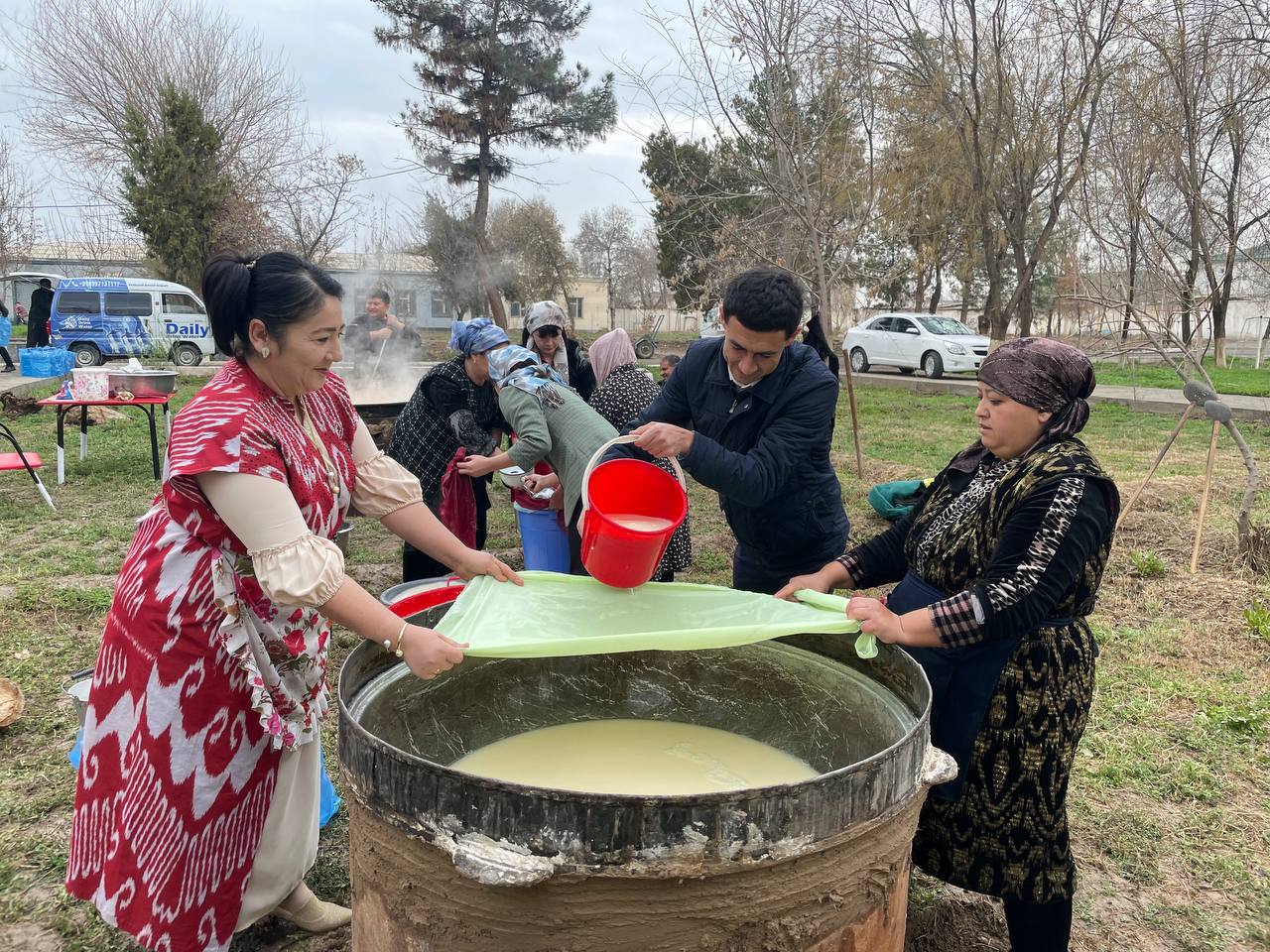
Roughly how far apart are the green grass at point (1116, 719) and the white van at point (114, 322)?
36.5ft

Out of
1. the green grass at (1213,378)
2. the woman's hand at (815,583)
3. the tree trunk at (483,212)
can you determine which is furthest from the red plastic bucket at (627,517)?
the tree trunk at (483,212)

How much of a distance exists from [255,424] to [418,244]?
27.4 m

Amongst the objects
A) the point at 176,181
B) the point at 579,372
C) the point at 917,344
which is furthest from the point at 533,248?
the point at 579,372

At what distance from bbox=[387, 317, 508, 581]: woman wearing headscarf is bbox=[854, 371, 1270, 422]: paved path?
937 centimetres

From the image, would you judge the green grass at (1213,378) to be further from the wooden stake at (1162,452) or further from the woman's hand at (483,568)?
the woman's hand at (483,568)

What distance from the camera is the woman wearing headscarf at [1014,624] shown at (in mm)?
1700

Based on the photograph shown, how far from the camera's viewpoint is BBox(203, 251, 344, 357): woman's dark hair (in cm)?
165

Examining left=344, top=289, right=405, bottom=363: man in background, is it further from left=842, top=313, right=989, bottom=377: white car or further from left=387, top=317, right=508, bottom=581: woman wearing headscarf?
left=842, top=313, right=989, bottom=377: white car

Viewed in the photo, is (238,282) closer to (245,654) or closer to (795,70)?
(245,654)

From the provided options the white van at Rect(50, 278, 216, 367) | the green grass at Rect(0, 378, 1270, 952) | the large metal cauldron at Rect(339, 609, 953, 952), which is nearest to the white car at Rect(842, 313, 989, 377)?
the green grass at Rect(0, 378, 1270, 952)

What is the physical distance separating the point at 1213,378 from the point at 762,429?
17.6m

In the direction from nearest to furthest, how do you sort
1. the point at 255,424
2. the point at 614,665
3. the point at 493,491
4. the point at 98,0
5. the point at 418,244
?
the point at 255,424 → the point at 614,665 → the point at 493,491 → the point at 98,0 → the point at 418,244

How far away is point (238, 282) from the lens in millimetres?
1646

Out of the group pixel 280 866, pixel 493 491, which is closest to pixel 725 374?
pixel 280 866
